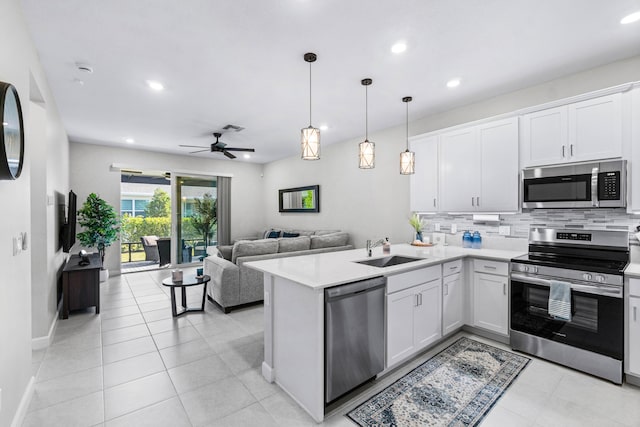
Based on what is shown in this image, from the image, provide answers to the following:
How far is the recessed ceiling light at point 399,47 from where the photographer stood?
2.49 meters

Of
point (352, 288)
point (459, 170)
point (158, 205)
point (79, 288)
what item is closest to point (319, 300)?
point (352, 288)

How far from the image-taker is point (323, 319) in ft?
6.32

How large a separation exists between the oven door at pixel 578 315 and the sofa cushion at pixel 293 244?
2.80 meters

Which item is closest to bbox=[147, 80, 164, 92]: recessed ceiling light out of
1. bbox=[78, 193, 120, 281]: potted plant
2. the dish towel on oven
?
bbox=[78, 193, 120, 281]: potted plant

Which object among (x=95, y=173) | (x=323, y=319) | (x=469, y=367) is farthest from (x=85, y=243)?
(x=469, y=367)

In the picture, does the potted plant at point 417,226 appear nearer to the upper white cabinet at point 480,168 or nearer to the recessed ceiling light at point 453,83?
the upper white cabinet at point 480,168

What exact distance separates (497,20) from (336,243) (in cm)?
375

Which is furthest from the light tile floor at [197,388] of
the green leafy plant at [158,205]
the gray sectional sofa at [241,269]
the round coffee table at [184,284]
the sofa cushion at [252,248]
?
the green leafy plant at [158,205]

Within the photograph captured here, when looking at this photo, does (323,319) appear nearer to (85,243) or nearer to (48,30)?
(48,30)

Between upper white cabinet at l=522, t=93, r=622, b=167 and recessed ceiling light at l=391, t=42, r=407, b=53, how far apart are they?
1653 millimetres

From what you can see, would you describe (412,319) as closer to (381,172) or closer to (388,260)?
(388,260)

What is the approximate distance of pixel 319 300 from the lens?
1909mm

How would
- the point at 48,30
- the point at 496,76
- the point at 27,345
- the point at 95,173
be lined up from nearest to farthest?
the point at 27,345, the point at 48,30, the point at 496,76, the point at 95,173

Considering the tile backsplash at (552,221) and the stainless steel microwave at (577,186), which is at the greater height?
the stainless steel microwave at (577,186)
